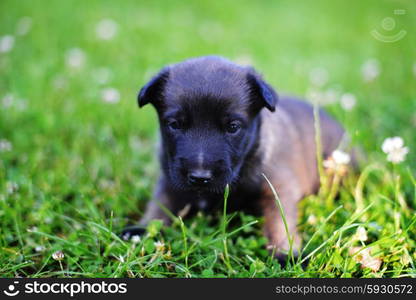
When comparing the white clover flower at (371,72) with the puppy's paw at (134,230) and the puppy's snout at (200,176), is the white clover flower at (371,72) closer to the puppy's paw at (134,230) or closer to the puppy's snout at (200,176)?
the puppy's snout at (200,176)

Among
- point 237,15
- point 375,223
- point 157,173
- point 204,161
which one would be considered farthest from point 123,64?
point 375,223

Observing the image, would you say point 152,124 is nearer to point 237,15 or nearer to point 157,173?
point 157,173

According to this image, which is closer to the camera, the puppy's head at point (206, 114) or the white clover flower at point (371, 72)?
the puppy's head at point (206, 114)

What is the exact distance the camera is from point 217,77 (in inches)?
111

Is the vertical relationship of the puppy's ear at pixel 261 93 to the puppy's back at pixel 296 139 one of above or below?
above

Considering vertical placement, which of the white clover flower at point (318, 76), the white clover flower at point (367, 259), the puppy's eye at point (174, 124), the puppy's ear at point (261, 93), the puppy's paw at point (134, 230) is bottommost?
the puppy's paw at point (134, 230)

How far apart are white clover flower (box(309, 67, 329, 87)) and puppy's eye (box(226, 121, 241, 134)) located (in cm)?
327

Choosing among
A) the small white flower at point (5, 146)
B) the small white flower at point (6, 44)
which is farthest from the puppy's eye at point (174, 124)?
the small white flower at point (6, 44)

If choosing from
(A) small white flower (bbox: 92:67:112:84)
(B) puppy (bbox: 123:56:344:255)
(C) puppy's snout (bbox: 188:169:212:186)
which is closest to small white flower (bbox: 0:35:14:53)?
(A) small white flower (bbox: 92:67:112:84)

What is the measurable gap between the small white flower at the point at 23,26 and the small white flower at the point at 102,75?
129 centimetres

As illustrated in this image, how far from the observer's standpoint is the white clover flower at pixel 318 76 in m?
5.88

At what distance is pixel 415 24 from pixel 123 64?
405 centimetres

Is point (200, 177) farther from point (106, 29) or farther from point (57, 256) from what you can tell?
point (106, 29)

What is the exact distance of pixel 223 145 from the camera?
2764mm
